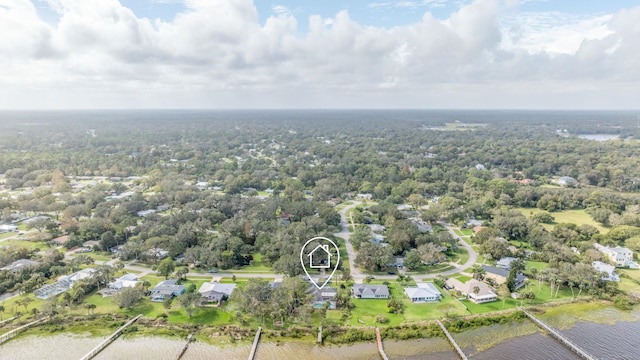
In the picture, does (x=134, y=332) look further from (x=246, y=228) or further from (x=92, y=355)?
(x=246, y=228)

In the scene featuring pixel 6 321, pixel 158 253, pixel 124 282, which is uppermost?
pixel 158 253

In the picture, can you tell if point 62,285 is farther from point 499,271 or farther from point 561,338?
point 561,338

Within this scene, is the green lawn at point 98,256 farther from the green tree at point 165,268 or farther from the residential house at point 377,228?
the residential house at point 377,228

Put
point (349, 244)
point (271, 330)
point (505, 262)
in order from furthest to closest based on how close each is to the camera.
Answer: point (349, 244) → point (505, 262) → point (271, 330)

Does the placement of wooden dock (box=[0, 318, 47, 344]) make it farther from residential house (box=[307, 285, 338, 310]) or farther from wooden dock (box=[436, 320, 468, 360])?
wooden dock (box=[436, 320, 468, 360])

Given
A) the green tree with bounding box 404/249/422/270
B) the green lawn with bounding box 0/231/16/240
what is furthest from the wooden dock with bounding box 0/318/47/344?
the green tree with bounding box 404/249/422/270

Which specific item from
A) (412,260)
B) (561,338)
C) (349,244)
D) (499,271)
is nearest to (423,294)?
(412,260)
